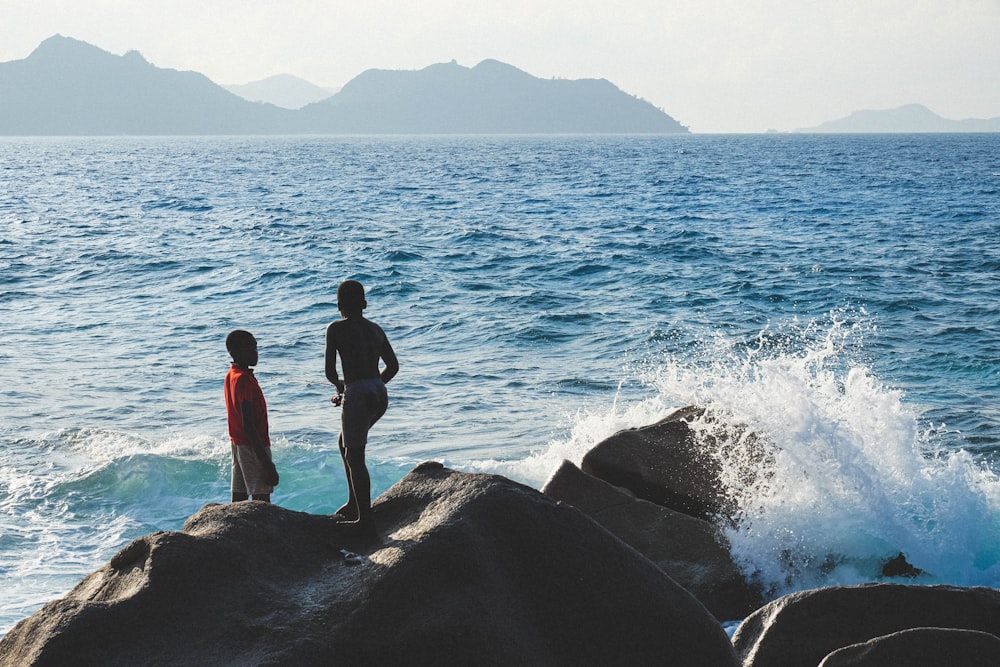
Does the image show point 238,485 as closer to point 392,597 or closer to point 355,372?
point 355,372

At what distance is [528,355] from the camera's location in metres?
15.1

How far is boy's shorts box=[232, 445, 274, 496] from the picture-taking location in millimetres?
6004

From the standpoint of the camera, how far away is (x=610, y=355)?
589 inches

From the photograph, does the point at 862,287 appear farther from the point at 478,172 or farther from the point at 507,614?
the point at 478,172

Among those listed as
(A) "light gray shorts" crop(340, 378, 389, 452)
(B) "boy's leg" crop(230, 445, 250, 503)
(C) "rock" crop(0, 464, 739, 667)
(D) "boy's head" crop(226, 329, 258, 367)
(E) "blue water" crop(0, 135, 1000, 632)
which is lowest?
(E) "blue water" crop(0, 135, 1000, 632)

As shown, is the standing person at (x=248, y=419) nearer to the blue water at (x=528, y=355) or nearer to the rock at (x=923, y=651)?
the blue water at (x=528, y=355)

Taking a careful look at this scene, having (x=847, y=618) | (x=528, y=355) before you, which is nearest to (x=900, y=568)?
(x=847, y=618)

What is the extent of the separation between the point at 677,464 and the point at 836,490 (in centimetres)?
138

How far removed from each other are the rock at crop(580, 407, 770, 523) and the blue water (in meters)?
0.13

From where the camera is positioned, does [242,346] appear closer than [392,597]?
No

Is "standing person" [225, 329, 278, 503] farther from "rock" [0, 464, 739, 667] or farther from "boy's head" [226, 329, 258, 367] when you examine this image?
"rock" [0, 464, 739, 667]

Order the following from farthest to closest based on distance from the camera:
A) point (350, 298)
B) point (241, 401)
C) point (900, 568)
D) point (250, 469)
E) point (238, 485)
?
point (900, 568) < point (238, 485) < point (250, 469) < point (241, 401) < point (350, 298)

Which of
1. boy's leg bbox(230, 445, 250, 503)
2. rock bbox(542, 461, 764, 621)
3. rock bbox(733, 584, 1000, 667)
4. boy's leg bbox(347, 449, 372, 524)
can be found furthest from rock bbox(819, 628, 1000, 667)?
boy's leg bbox(230, 445, 250, 503)

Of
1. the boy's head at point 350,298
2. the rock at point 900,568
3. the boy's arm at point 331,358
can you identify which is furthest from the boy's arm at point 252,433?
the rock at point 900,568
